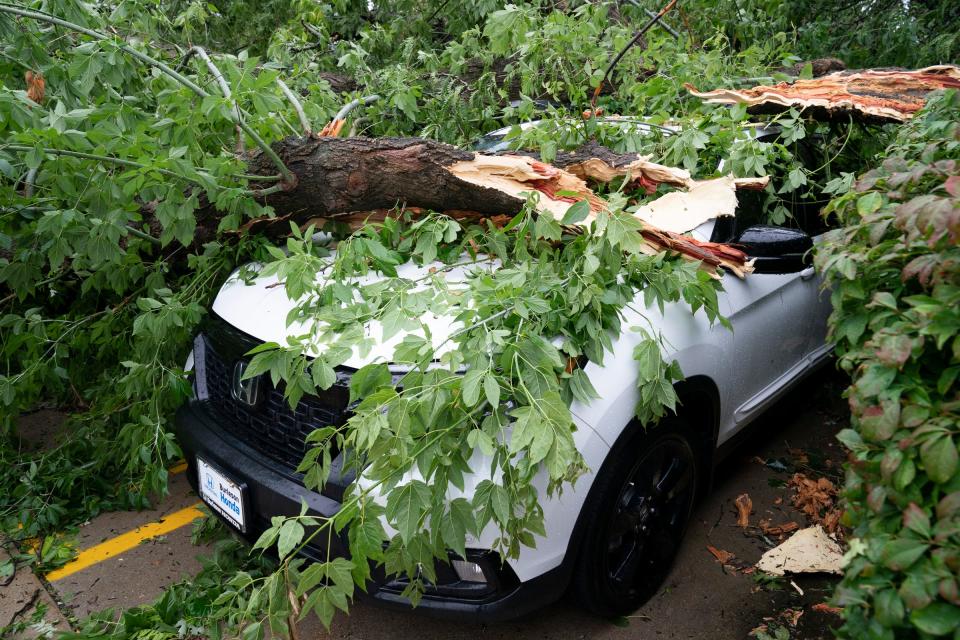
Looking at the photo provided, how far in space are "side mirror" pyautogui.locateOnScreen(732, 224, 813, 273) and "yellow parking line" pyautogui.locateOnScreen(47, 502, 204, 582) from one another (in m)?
2.78

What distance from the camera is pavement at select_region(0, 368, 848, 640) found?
104 inches

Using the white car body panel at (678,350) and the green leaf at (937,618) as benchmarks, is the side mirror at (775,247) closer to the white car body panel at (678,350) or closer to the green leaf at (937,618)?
the white car body panel at (678,350)

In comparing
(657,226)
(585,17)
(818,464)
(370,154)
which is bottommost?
(818,464)

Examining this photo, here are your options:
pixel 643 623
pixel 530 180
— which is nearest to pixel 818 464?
→ pixel 643 623

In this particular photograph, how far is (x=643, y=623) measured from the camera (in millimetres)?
2656

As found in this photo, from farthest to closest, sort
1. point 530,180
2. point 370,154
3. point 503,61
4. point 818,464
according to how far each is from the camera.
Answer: point 503,61, point 818,464, point 370,154, point 530,180

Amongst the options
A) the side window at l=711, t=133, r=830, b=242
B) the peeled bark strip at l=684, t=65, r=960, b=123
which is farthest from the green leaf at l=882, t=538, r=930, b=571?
the peeled bark strip at l=684, t=65, r=960, b=123

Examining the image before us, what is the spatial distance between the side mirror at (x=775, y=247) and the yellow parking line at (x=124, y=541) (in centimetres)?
278

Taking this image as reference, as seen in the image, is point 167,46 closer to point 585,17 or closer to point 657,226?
point 585,17

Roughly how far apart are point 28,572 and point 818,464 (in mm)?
3727

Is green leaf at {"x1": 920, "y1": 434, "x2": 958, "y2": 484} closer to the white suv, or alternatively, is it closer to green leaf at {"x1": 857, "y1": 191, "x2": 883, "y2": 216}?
green leaf at {"x1": 857, "y1": 191, "x2": 883, "y2": 216}

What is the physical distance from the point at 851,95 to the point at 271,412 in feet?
10.7

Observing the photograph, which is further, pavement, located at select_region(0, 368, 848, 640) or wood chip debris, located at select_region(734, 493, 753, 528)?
wood chip debris, located at select_region(734, 493, 753, 528)

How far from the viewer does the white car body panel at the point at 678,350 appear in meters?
2.17
